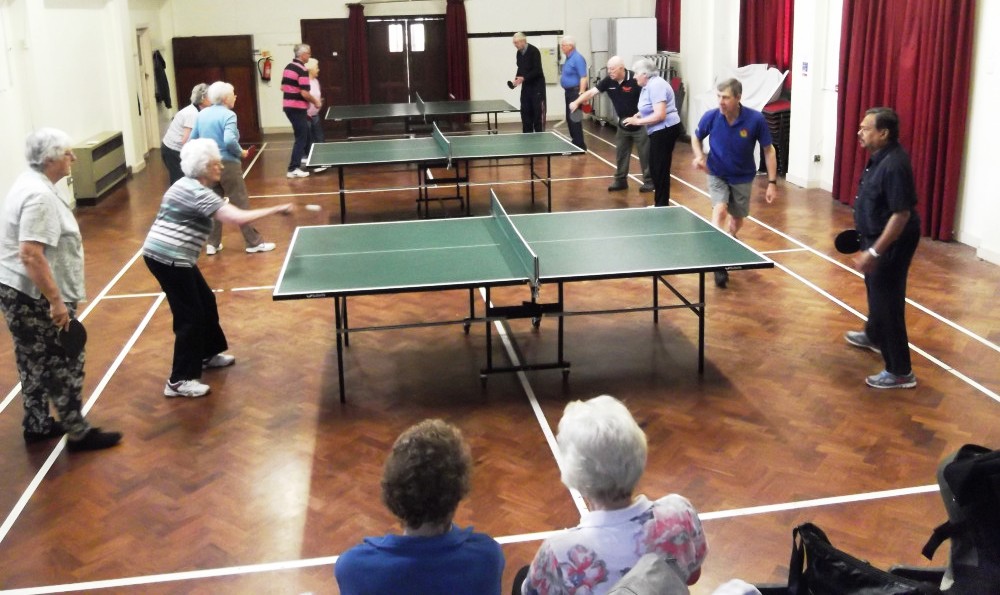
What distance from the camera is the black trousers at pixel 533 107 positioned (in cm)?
1340

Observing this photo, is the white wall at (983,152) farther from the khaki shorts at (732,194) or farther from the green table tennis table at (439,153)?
the green table tennis table at (439,153)

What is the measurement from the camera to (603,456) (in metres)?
2.37

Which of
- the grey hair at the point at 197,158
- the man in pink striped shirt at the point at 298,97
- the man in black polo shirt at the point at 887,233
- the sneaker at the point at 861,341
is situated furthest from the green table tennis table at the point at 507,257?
the man in pink striped shirt at the point at 298,97

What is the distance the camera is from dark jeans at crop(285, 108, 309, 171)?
486 inches

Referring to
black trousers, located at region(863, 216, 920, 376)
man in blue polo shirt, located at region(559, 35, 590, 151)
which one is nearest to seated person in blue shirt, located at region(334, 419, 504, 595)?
black trousers, located at region(863, 216, 920, 376)

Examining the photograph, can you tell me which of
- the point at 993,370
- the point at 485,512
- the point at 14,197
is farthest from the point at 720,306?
the point at 14,197

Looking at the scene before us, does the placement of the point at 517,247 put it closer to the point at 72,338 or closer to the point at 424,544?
the point at 72,338

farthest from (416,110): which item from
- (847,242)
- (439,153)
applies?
(847,242)

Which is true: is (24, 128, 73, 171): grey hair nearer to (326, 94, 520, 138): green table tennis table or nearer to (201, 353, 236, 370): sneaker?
(201, 353, 236, 370): sneaker

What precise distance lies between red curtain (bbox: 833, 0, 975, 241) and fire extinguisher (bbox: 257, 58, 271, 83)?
1023 centimetres

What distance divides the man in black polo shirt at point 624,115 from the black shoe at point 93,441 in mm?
6782

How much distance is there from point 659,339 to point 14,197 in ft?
12.3

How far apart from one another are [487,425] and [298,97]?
27.2ft

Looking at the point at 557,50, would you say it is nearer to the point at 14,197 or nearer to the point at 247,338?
the point at 247,338
